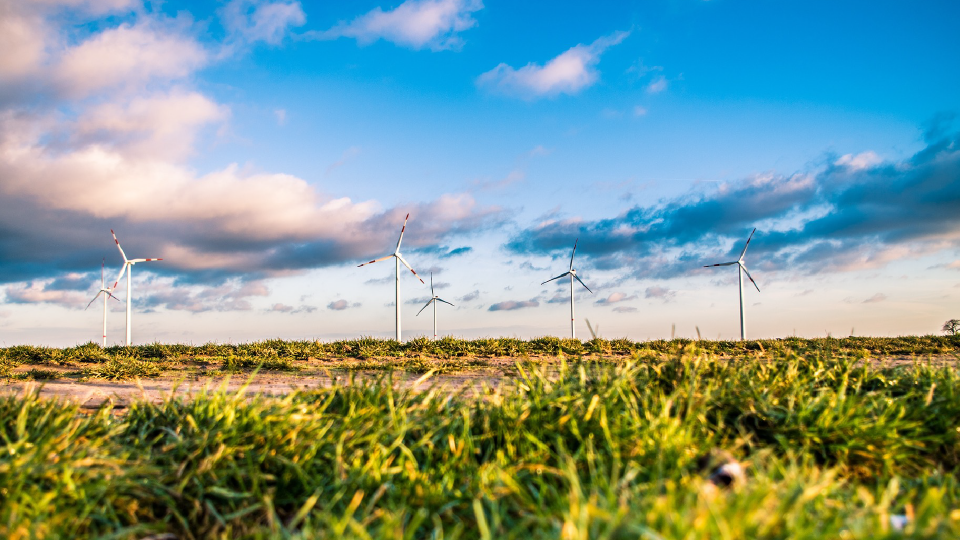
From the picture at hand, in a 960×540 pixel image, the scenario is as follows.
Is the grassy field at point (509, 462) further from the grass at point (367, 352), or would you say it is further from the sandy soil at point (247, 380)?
the grass at point (367, 352)

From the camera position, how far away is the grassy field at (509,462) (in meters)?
2.96

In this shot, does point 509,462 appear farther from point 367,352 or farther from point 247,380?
point 367,352

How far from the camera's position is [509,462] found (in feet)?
13.3

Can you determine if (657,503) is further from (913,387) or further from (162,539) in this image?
(913,387)

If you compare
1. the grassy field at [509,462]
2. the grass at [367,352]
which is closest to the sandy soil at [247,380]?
the grass at [367,352]

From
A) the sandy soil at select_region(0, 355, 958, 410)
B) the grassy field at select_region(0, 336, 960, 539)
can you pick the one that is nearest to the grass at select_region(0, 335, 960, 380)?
the sandy soil at select_region(0, 355, 958, 410)

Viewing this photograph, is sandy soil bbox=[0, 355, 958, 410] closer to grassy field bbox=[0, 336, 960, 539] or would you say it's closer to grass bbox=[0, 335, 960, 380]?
grass bbox=[0, 335, 960, 380]

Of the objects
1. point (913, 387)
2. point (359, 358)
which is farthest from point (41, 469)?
point (359, 358)

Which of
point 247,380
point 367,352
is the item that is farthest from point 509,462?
point 367,352

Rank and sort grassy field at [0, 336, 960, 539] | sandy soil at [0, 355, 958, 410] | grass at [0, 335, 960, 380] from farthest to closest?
grass at [0, 335, 960, 380] < sandy soil at [0, 355, 958, 410] < grassy field at [0, 336, 960, 539]

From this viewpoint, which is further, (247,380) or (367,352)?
(367,352)

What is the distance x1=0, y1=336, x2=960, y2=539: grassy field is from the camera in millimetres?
2965

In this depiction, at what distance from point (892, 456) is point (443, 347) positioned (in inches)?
455

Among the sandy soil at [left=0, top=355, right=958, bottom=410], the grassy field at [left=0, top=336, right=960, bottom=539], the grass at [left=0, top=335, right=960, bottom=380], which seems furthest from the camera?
the grass at [left=0, top=335, right=960, bottom=380]
